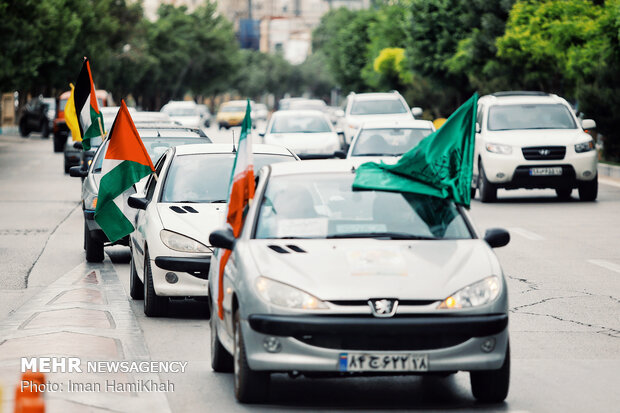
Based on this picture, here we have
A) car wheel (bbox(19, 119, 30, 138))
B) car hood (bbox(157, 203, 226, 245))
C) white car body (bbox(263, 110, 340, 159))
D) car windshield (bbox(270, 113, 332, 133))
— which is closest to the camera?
car hood (bbox(157, 203, 226, 245))

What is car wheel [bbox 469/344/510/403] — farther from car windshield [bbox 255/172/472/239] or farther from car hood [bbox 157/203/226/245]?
car hood [bbox 157/203/226/245]

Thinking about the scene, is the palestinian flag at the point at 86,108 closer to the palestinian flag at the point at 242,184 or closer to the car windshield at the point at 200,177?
the car windshield at the point at 200,177

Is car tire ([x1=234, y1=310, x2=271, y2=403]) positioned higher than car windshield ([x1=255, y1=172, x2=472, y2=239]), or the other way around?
car windshield ([x1=255, y1=172, x2=472, y2=239])

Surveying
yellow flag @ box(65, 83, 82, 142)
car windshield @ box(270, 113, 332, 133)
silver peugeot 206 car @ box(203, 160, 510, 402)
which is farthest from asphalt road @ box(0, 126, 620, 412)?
car windshield @ box(270, 113, 332, 133)

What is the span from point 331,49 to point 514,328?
95.8 meters

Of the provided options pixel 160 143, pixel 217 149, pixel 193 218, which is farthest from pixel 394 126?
pixel 193 218

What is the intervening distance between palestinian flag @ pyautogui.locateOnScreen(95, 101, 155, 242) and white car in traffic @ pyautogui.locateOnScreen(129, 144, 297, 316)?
21cm

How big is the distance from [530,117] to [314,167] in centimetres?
1605

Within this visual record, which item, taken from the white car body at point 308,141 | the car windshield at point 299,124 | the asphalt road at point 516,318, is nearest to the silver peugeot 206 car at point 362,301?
the asphalt road at point 516,318

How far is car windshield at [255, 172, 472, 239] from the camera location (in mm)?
7586

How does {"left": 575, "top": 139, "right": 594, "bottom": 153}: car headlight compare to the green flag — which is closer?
the green flag

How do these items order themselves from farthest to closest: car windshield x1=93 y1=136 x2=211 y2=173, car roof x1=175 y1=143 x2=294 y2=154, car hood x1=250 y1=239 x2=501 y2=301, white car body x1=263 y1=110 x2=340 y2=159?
white car body x1=263 y1=110 x2=340 y2=159 → car windshield x1=93 y1=136 x2=211 y2=173 → car roof x1=175 y1=143 x2=294 y2=154 → car hood x1=250 y1=239 x2=501 y2=301

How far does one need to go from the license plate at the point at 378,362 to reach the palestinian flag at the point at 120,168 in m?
5.97

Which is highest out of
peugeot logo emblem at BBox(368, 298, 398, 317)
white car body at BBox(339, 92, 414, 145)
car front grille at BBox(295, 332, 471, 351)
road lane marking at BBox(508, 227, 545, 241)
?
peugeot logo emblem at BBox(368, 298, 398, 317)
